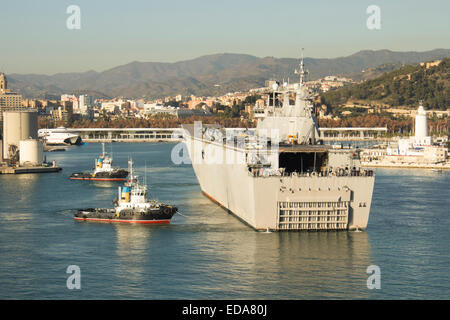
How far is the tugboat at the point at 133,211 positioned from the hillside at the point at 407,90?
4827 inches

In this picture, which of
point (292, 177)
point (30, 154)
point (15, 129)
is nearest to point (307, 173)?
point (292, 177)

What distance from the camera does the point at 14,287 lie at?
23.6 m

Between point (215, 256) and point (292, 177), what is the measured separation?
488 centimetres

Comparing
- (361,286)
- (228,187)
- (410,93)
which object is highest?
(410,93)

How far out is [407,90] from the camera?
514 feet

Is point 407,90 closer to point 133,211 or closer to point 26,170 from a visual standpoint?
point 26,170

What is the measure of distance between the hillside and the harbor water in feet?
379

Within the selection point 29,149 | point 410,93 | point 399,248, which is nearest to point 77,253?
point 399,248

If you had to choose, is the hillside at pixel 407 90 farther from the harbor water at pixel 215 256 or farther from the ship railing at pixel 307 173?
the ship railing at pixel 307 173

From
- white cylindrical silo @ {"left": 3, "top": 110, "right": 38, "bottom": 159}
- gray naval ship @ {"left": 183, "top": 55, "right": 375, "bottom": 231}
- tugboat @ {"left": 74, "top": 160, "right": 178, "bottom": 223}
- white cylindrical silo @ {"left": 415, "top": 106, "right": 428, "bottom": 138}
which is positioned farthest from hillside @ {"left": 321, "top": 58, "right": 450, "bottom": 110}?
tugboat @ {"left": 74, "top": 160, "right": 178, "bottom": 223}

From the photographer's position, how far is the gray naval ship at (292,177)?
29.9m

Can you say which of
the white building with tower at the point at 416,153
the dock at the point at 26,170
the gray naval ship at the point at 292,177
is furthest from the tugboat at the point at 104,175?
the white building with tower at the point at 416,153
